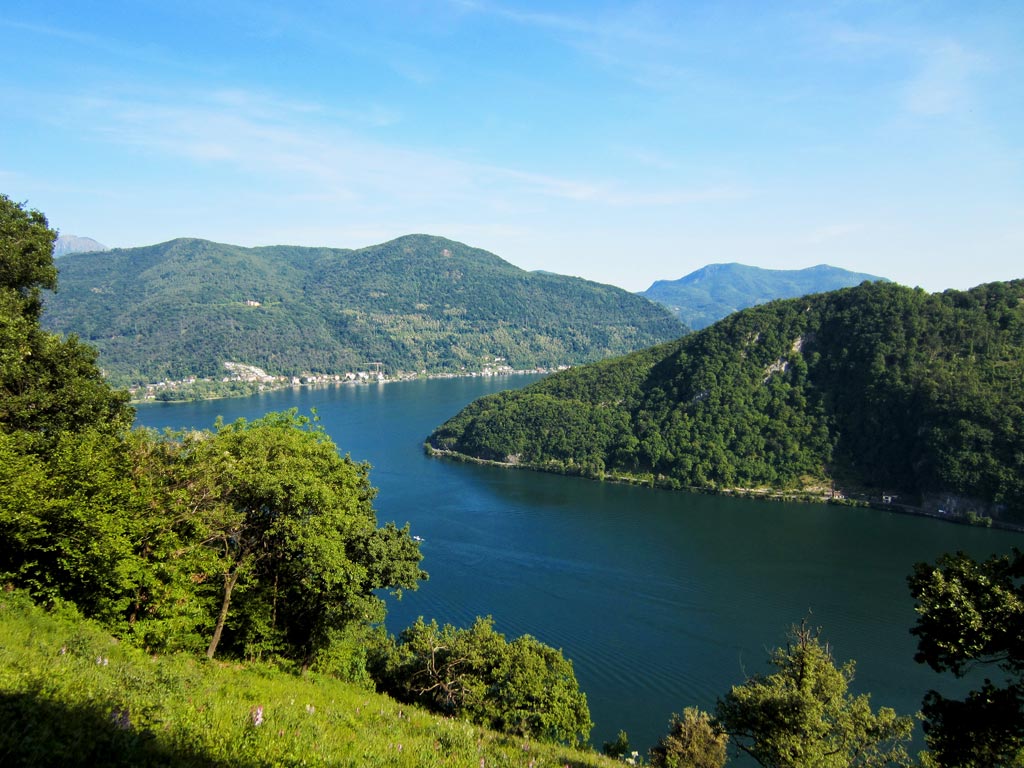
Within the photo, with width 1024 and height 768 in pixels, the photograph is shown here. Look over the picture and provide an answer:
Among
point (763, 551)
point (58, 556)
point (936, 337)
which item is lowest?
point (763, 551)

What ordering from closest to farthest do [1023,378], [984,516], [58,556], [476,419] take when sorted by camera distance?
[58,556]
[984,516]
[1023,378]
[476,419]

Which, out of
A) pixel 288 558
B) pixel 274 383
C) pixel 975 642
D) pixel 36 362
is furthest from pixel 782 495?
pixel 274 383

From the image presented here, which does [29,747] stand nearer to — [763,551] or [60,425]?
[60,425]

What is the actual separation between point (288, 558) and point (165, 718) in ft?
26.1

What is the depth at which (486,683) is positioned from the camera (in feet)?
55.1

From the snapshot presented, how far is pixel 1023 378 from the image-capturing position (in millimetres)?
60844

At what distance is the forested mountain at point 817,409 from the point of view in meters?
59.8

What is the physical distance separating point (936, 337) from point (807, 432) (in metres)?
19.3

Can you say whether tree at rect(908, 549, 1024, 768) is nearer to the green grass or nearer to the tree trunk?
the green grass

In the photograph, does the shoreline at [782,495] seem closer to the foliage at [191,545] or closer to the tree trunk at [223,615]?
the foliage at [191,545]

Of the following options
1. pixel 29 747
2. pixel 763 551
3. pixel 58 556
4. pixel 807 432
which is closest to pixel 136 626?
pixel 58 556

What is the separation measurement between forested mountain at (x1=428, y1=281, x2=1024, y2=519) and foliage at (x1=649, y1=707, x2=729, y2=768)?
170 ft

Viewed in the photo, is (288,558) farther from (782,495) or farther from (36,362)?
(782,495)

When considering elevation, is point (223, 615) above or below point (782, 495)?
above
